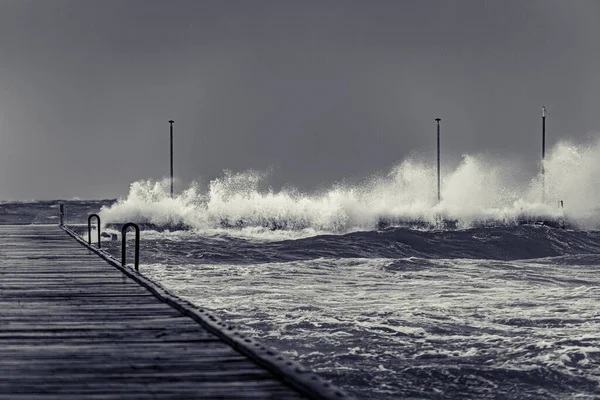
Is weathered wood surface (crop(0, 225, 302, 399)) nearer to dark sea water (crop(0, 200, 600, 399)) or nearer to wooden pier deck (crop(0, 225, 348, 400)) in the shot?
wooden pier deck (crop(0, 225, 348, 400))

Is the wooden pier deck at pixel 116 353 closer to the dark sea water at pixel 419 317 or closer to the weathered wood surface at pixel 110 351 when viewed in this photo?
the weathered wood surface at pixel 110 351

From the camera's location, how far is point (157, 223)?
7056cm

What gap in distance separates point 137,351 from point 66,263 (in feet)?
33.3

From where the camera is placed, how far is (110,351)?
720 cm

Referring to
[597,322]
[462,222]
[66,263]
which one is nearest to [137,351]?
[66,263]

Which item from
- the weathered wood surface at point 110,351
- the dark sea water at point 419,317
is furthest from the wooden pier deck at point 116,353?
the dark sea water at point 419,317

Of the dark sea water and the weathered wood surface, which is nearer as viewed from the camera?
the weathered wood surface

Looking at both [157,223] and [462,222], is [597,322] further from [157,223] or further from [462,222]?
[462,222]

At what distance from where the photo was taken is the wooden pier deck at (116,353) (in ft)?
18.7

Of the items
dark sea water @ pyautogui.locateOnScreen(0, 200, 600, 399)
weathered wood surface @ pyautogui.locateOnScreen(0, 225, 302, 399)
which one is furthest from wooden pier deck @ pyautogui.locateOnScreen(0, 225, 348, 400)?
dark sea water @ pyautogui.locateOnScreen(0, 200, 600, 399)

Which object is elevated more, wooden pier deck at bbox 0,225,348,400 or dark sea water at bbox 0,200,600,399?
wooden pier deck at bbox 0,225,348,400

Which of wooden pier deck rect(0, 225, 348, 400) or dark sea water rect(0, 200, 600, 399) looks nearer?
wooden pier deck rect(0, 225, 348, 400)

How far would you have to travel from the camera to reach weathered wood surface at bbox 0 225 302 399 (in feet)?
18.8

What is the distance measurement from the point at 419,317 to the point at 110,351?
10.9 metres
